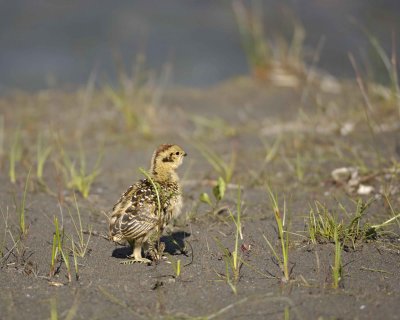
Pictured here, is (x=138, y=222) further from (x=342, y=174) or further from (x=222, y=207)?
(x=342, y=174)

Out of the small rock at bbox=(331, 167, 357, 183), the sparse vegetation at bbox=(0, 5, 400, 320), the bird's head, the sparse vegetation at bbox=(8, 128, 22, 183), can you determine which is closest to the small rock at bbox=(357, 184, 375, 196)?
the sparse vegetation at bbox=(0, 5, 400, 320)

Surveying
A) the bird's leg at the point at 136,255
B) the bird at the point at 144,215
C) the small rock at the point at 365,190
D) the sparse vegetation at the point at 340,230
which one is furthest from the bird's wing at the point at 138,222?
the small rock at the point at 365,190

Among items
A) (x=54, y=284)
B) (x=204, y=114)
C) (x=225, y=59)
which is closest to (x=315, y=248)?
(x=54, y=284)

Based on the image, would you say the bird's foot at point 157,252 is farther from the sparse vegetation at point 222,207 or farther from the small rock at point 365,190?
the small rock at point 365,190

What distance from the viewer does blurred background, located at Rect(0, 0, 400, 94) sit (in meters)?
12.5

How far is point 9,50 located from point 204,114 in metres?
5.13

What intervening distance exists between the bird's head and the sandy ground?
459 mm

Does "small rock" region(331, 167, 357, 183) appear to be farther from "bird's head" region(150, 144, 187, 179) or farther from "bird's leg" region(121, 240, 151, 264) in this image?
"bird's leg" region(121, 240, 151, 264)

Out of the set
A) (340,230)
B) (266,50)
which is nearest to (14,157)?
(340,230)

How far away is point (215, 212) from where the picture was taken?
5.87m

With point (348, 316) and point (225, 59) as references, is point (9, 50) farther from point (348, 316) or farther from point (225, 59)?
point (348, 316)

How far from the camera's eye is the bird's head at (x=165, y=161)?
18.2 feet

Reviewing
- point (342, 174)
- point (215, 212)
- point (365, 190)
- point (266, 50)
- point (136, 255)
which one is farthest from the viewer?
point (266, 50)

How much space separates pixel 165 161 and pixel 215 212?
0.63 meters
